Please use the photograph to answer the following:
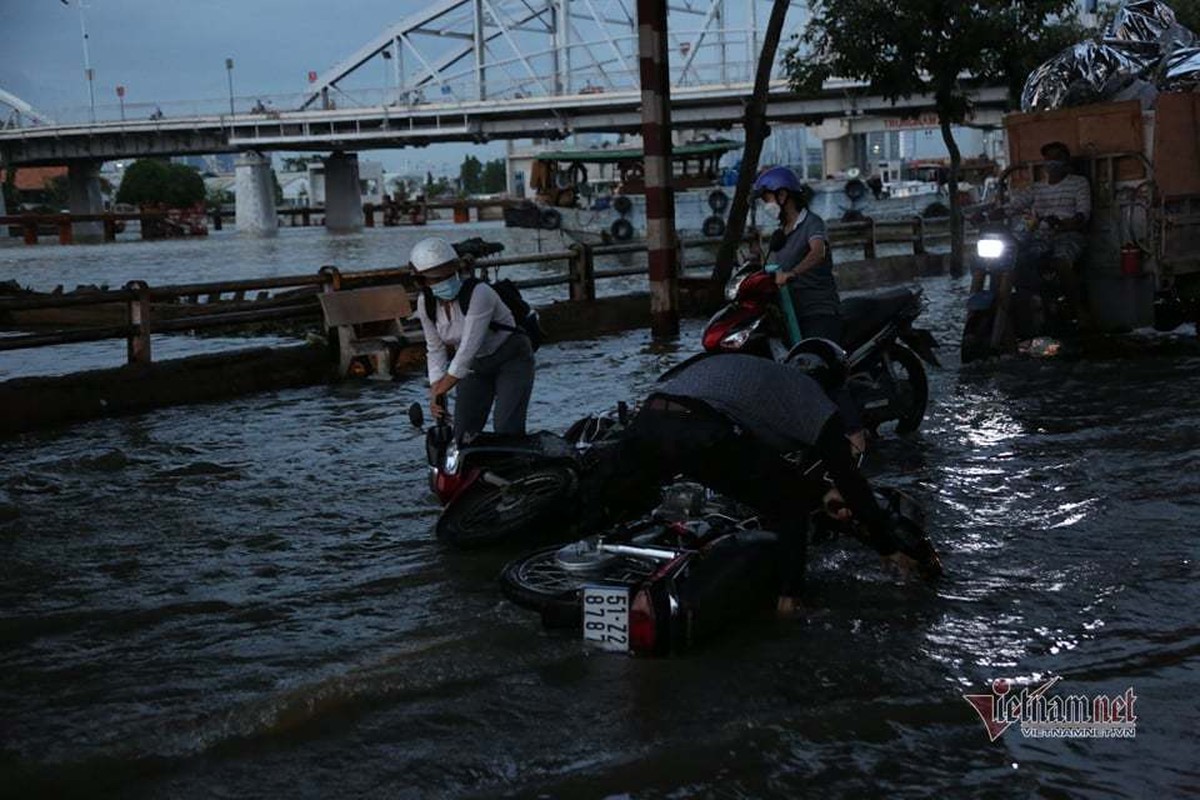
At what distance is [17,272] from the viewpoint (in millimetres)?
54531

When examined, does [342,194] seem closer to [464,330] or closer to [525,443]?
[464,330]

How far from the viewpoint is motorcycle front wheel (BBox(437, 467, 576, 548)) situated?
22.8 ft

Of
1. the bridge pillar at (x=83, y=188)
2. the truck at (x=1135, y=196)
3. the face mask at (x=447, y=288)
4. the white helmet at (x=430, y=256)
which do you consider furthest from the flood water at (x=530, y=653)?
the bridge pillar at (x=83, y=188)

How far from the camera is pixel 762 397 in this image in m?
5.24

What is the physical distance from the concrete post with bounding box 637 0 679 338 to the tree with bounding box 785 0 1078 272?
6.85 metres

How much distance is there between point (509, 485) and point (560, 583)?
4.23 ft

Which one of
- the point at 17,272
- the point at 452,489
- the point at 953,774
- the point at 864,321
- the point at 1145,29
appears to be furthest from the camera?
the point at 17,272

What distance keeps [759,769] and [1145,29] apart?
1403cm

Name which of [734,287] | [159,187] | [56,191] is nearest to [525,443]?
[734,287]

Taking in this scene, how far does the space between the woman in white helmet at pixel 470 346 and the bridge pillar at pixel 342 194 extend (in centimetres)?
9566

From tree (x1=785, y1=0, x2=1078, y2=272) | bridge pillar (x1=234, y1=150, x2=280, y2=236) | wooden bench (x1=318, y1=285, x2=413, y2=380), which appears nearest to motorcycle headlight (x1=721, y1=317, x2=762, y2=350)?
wooden bench (x1=318, y1=285, x2=413, y2=380)

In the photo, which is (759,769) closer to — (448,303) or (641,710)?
(641,710)

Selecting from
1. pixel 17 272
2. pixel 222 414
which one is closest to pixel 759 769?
pixel 222 414

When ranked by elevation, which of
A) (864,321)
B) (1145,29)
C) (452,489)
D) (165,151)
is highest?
(165,151)
